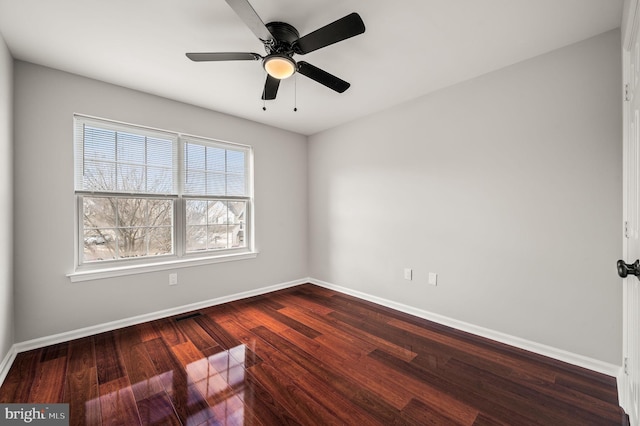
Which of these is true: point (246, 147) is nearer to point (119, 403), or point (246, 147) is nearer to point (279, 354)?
point (279, 354)

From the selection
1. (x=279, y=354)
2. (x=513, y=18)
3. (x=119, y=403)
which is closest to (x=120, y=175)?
(x=119, y=403)

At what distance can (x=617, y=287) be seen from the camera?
194 cm

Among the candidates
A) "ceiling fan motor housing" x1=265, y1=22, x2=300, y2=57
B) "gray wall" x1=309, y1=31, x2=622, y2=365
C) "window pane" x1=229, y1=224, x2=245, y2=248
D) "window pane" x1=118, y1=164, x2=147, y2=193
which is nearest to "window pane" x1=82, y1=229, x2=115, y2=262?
"window pane" x1=118, y1=164, x2=147, y2=193

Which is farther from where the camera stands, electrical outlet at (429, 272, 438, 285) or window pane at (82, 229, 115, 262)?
electrical outlet at (429, 272, 438, 285)

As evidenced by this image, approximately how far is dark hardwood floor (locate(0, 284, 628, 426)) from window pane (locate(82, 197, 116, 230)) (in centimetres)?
109

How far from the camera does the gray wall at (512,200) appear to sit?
6.55 feet

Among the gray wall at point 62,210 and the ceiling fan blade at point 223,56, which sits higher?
the ceiling fan blade at point 223,56

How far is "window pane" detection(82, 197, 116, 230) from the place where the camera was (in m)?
2.65

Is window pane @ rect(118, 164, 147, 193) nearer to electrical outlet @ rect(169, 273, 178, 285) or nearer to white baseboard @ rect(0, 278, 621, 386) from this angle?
electrical outlet @ rect(169, 273, 178, 285)

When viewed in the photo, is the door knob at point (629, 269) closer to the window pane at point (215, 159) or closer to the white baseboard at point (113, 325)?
the white baseboard at point (113, 325)

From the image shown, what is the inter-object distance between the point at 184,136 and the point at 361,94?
2.16 meters

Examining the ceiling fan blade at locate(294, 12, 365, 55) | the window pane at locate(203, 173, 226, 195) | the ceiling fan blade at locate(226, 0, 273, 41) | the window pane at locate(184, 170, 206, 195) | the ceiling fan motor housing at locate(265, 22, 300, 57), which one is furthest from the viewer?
the window pane at locate(203, 173, 226, 195)

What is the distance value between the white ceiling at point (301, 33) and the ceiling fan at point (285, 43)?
11 cm

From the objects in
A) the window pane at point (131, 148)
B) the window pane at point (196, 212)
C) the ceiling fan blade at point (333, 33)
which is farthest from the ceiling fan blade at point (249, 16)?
the window pane at point (196, 212)
